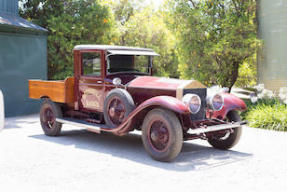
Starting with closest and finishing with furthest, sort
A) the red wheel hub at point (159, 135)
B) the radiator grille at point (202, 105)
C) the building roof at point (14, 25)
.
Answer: the red wheel hub at point (159, 135) < the radiator grille at point (202, 105) < the building roof at point (14, 25)

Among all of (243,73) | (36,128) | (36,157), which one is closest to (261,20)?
(243,73)

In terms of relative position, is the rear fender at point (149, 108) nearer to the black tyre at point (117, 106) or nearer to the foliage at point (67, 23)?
the black tyre at point (117, 106)

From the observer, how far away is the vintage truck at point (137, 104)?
5754mm

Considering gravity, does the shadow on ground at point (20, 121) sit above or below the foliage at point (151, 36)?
below

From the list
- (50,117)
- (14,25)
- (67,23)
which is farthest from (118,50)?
(67,23)

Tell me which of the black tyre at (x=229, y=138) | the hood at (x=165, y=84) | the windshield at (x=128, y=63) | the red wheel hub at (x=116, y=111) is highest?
the windshield at (x=128, y=63)

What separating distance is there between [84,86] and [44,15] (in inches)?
300

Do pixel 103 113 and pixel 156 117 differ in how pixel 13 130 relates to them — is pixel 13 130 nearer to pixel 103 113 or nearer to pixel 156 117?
pixel 103 113

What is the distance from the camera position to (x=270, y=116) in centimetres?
923

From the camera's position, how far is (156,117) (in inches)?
227

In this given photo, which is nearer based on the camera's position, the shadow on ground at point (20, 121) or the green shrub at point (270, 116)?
the green shrub at point (270, 116)

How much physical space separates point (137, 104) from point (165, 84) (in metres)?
0.73

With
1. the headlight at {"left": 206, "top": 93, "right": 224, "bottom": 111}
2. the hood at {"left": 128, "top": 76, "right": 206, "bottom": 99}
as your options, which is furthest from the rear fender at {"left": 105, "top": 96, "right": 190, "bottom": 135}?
the headlight at {"left": 206, "top": 93, "right": 224, "bottom": 111}

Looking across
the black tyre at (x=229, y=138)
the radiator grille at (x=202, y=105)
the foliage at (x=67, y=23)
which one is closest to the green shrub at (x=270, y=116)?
the black tyre at (x=229, y=138)
